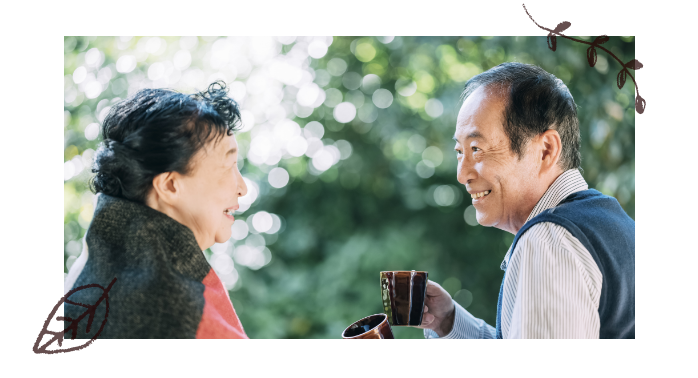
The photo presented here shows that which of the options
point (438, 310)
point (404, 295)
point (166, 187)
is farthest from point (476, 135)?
point (166, 187)

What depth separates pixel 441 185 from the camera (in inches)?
251

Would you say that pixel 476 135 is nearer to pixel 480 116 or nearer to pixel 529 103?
pixel 480 116

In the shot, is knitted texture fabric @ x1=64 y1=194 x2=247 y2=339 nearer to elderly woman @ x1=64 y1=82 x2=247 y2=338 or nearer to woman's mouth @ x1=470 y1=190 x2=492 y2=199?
elderly woman @ x1=64 y1=82 x2=247 y2=338

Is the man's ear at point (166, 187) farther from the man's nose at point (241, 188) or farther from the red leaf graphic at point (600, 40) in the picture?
the red leaf graphic at point (600, 40)

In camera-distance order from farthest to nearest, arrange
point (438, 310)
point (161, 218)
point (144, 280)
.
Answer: point (438, 310) → point (161, 218) → point (144, 280)

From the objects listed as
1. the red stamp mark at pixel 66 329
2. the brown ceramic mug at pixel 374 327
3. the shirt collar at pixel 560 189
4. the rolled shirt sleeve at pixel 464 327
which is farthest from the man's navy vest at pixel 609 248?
the red stamp mark at pixel 66 329

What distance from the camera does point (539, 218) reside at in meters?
1.56

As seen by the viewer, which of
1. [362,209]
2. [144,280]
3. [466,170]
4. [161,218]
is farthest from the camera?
[362,209]

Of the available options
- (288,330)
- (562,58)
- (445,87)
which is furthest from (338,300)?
(562,58)

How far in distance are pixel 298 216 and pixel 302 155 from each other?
77 centimetres

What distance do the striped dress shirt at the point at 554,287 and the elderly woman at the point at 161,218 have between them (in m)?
0.80

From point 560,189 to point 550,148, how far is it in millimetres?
149
